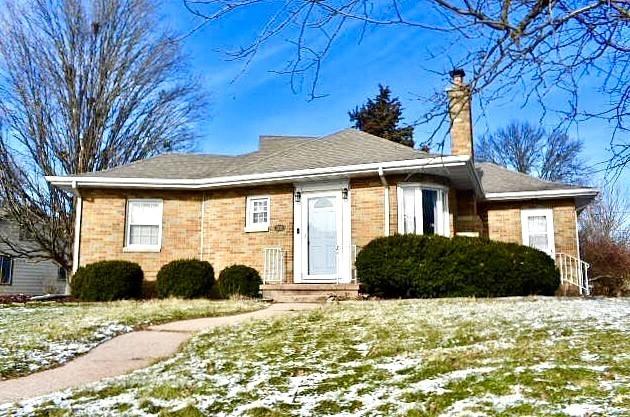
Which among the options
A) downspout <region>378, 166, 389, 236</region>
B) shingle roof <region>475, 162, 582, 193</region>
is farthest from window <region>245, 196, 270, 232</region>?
shingle roof <region>475, 162, 582, 193</region>

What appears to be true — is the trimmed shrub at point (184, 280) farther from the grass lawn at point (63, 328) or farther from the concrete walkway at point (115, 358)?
the concrete walkway at point (115, 358)

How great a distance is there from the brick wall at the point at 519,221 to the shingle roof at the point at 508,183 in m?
0.49

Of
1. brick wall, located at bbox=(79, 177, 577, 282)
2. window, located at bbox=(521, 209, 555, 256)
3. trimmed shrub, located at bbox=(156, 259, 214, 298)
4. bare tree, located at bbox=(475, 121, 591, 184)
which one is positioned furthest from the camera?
bare tree, located at bbox=(475, 121, 591, 184)

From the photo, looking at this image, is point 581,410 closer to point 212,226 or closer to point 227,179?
point 227,179

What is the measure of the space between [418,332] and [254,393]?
2.61 meters

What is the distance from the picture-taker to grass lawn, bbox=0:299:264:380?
6230 mm

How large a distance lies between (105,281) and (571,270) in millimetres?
12518

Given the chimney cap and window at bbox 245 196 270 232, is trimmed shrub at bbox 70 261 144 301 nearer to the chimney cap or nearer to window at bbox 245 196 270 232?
window at bbox 245 196 270 232

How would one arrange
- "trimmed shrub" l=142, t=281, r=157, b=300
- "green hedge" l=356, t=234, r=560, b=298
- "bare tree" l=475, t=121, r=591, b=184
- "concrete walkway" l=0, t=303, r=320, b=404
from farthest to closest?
"bare tree" l=475, t=121, r=591, b=184
"trimmed shrub" l=142, t=281, r=157, b=300
"green hedge" l=356, t=234, r=560, b=298
"concrete walkway" l=0, t=303, r=320, b=404

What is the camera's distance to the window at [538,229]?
16.3 metres

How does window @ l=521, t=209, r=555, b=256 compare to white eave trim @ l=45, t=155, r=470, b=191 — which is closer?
white eave trim @ l=45, t=155, r=470, b=191

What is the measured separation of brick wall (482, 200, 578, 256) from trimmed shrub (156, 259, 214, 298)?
28.1 ft

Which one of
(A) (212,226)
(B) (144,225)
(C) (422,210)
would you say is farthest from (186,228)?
(C) (422,210)

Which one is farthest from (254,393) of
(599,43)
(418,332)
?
(599,43)
